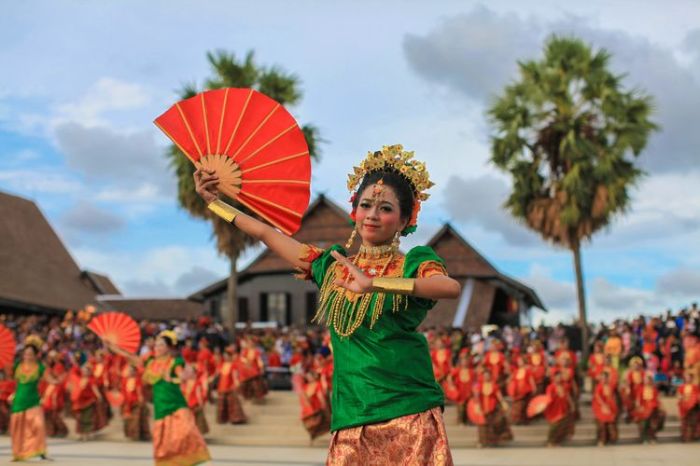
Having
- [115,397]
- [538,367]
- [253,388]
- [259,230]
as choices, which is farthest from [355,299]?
[253,388]

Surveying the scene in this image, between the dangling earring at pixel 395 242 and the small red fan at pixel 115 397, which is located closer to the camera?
the dangling earring at pixel 395 242

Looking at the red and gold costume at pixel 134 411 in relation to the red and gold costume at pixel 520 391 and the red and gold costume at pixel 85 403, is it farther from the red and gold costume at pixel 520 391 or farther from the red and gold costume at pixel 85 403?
the red and gold costume at pixel 520 391

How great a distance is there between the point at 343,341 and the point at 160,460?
7.18 metres

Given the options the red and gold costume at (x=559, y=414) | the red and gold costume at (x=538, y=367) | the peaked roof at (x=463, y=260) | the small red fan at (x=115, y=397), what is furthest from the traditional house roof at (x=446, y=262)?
the red and gold costume at (x=559, y=414)

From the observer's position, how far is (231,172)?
437 centimetres

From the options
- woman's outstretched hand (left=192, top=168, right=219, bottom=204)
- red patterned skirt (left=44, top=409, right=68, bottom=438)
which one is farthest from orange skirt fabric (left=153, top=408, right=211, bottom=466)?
red patterned skirt (left=44, top=409, right=68, bottom=438)

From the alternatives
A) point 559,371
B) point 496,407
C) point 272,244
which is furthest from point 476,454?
point 272,244

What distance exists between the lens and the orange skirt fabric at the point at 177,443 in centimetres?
1047

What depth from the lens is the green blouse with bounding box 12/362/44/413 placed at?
43.1 feet

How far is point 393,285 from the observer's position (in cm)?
350

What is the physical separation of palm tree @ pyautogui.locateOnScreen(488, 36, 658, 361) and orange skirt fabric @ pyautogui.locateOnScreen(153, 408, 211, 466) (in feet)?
46.1

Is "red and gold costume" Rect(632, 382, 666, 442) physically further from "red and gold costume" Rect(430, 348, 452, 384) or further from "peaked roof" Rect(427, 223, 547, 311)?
"peaked roof" Rect(427, 223, 547, 311)

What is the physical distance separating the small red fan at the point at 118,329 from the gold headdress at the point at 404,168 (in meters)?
6.81

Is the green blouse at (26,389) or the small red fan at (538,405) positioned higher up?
the green blouse at (26,389)
